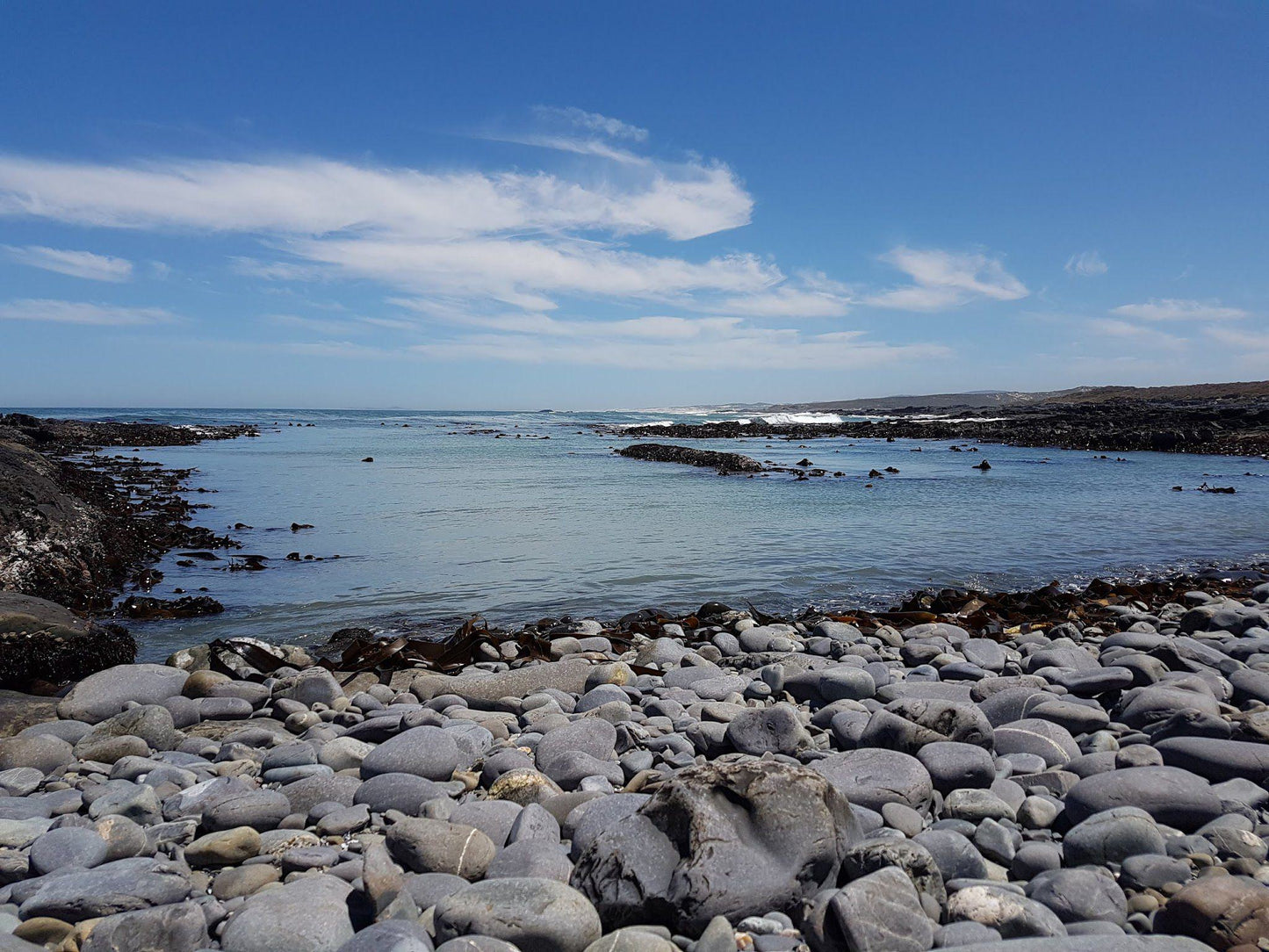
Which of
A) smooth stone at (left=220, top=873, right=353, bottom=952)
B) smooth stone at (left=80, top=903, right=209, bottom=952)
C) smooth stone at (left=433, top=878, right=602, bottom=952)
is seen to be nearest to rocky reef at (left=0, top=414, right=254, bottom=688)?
smooth stone at (left=80, top=903, right=209, bottom=952)

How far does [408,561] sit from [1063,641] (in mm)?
7254

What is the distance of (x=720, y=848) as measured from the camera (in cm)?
241

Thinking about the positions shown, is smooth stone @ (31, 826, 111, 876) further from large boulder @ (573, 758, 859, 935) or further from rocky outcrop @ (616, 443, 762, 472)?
rocky outcrop @ (616, 443, 762, 472)

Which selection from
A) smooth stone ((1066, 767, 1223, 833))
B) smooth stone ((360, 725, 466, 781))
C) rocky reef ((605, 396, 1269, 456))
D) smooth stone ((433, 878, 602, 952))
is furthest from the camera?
rocky reef ((605, 396, 1269, 456))

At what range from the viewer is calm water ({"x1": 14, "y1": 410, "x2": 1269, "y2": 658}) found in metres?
8.08

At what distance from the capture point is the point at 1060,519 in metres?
13.6

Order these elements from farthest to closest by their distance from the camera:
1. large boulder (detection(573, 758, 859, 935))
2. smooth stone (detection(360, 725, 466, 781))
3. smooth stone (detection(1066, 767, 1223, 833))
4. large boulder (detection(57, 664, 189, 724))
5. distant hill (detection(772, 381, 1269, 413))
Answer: distant hill (detection(772, 381, 1269, 413)) < large boulder (detection(57, 664, 189, 724)) < smooth stone (detection(360, 725, 466, 781)) < smooth stone (detection(1066, 767, 1223, 833)) < large boulder (detection(573, 758, 859, 935))

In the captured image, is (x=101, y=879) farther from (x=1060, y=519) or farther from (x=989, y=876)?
(x=1060, y=519)

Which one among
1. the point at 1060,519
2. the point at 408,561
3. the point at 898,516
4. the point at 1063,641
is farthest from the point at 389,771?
the point at 1060,519

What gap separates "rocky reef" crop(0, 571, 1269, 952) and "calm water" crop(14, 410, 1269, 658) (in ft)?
8.95

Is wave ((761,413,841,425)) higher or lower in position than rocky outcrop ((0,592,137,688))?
higher

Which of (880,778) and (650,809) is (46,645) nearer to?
(650,809)

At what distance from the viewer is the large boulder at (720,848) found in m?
2.32

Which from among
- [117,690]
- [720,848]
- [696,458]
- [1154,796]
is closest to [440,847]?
[720,848]
